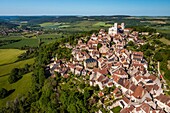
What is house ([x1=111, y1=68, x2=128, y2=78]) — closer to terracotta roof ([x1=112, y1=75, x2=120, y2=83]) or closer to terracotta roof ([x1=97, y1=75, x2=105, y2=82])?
terracotta roof ([x1=112, y1=75, x2=120, y2=83])

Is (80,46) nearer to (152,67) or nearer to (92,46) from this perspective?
(92,46)

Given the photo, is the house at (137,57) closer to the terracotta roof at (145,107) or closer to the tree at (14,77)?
the terracotta roof at (145,107)

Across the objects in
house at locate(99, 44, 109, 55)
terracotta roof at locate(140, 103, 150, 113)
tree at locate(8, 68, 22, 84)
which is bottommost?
tree at locate(8, 68, 22, 84)

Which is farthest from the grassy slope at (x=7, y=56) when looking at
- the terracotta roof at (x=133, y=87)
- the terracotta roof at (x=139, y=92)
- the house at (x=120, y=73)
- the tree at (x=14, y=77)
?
the terracotta roof at (x=139, y=92)

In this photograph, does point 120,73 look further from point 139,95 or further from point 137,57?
point 137,57

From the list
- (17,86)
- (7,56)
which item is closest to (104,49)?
(17,86)

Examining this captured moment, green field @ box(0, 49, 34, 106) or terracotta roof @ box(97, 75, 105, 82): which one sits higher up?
terracotta roof @ box(97, 75, 105, 82)

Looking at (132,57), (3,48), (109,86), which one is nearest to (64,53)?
(132,57)

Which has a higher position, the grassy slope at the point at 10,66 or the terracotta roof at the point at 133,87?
the terracotta roof at the point at 133,87

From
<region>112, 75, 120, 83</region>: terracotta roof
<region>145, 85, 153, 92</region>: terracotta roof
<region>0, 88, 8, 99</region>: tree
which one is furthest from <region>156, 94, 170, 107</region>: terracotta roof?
<region>0, 88, 8, 99</region>: tree
